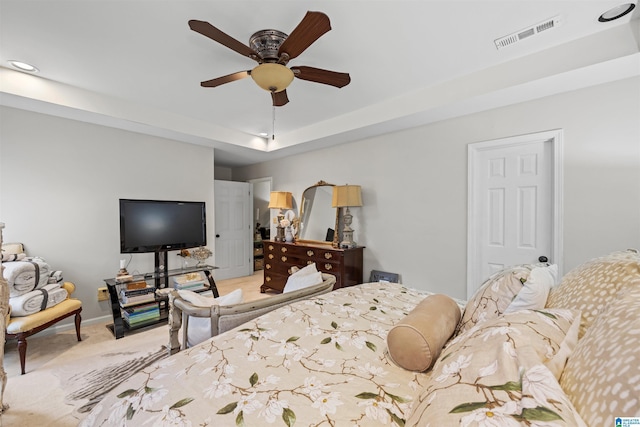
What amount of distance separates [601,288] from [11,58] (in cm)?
427

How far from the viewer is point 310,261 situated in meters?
4.06

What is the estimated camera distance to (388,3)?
1717 mm

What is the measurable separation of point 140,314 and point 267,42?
3.14 metres

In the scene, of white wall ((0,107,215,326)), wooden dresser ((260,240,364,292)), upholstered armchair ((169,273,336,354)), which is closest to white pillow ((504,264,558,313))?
upholstered armchair ((169,273,336,354))

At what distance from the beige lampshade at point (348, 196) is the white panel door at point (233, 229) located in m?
2.63

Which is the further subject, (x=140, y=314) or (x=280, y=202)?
(x=280, y=202)

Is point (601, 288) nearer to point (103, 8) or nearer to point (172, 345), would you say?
point (172, 345)

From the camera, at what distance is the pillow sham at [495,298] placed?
1142 millimetres

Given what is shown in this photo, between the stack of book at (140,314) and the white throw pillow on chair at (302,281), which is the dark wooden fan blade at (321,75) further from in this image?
the stack of book at (140,314)

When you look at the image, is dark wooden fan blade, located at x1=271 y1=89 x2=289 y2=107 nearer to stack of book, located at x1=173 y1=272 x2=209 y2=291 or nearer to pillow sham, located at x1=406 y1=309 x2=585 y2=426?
pillow sham, located at x1=406 y1=309 x2=585 y2=426

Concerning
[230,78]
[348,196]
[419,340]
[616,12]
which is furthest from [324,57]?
[419,340]

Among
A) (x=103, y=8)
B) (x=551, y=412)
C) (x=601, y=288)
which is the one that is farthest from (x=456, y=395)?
(x=103, y=8)

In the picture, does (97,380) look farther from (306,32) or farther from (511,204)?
(511,204)

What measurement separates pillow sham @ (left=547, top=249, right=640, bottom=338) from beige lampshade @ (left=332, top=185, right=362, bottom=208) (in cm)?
274
